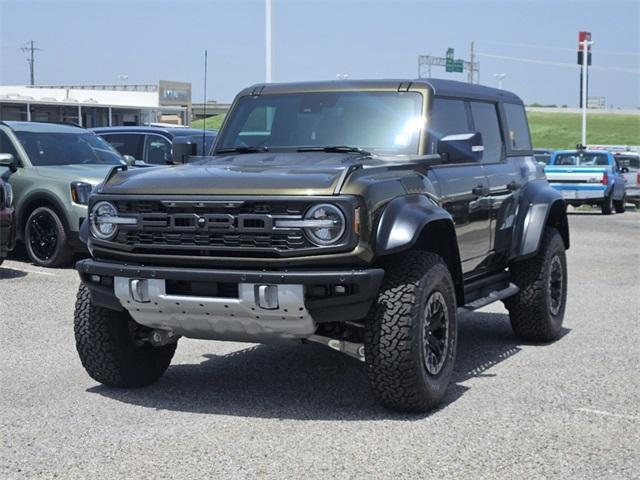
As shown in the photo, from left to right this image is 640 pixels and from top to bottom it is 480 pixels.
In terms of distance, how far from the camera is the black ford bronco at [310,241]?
5551mm

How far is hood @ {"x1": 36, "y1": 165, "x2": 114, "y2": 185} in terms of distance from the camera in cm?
1282

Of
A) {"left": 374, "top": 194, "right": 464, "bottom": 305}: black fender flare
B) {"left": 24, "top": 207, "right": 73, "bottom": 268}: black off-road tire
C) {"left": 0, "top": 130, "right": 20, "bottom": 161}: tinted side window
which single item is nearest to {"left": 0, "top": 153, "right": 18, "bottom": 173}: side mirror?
{"left": 0, "top": 130, "right": 20, "bottom": 161}: tinted side window

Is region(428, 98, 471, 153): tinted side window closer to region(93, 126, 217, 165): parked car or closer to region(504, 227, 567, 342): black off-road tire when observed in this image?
region(504, 227, 567, 342): black off-road tire

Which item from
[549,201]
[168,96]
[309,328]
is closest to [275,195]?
[309,328]

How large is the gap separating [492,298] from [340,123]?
5.35 feet

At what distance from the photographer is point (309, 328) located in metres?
5.66

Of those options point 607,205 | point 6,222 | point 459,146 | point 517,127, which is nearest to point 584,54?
point 607,205

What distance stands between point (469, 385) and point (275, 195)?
6.66 feet

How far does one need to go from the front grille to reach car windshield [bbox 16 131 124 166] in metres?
8.01

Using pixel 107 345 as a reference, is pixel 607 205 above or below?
below

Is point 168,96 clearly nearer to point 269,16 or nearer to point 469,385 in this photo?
point 269,16

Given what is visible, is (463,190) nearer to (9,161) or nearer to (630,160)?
(9,161)

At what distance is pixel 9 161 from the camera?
12.6m

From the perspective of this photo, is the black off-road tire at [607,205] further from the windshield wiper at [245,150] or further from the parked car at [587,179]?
the windshield wiper at [245,150]
